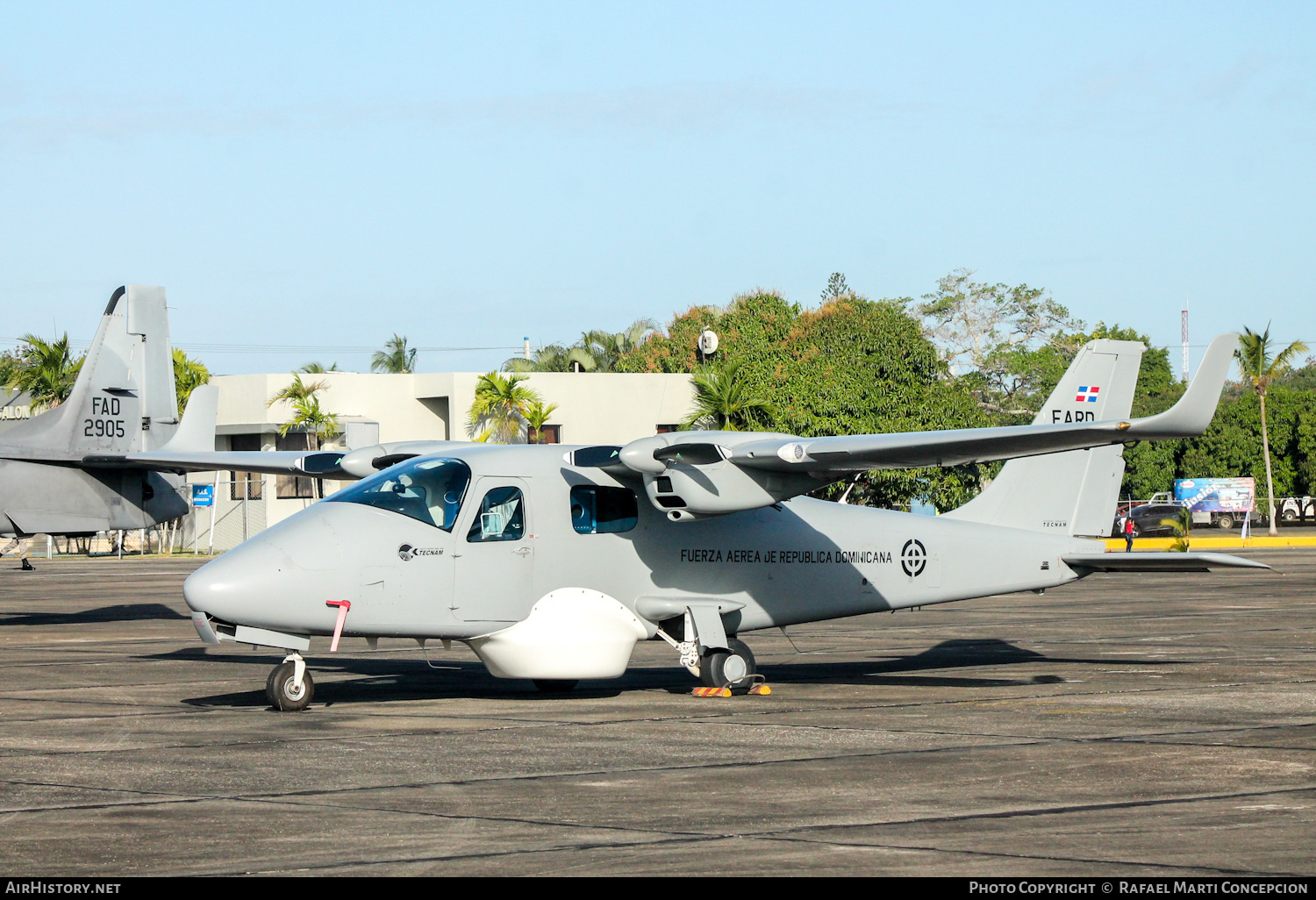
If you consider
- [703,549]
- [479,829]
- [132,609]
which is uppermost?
[703,549]

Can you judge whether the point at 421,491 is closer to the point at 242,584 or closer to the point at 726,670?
the point at 242,584

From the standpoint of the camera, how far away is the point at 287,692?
13219 mm

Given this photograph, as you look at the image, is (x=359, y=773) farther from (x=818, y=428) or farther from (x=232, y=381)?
(x=232, y=381)

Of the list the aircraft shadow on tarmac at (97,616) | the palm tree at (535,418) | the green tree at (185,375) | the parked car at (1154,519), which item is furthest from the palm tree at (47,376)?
the parked car at (1154,519)

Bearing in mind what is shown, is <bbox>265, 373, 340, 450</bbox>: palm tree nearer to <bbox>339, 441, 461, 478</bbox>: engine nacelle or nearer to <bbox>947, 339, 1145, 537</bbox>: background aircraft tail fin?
<bbox>339, 441, 461, 478</bbox>: engine nacelle

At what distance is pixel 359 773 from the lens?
9.82 m

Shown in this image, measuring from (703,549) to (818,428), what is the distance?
36.2 metres

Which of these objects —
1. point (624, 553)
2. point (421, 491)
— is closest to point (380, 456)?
point (421, 491)

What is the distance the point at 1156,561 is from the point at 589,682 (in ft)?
20.9

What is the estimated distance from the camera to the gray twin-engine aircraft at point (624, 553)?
500 inches

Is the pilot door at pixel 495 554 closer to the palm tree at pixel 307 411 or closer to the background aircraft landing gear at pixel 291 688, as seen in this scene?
the background aircraft landing gear at pixel 291 688

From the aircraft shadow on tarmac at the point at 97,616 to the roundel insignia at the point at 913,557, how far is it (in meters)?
15.4

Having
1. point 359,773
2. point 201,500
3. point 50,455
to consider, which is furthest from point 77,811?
point 201,500

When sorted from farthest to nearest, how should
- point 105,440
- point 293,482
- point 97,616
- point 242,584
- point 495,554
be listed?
point 293,482 < point 97,616 < point 105,440 < point 495,554 < point 242,584
